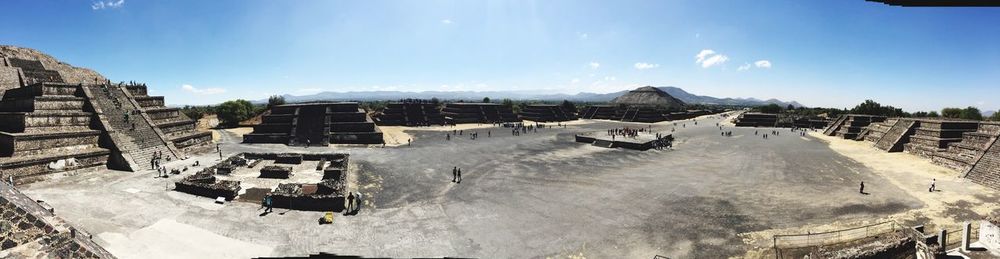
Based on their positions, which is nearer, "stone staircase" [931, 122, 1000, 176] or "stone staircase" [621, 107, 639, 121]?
"stone staircase" [931, 122, 1000, 176]

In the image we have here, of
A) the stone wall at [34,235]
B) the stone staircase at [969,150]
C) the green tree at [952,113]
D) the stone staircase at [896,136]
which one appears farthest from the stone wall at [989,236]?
the green tree at [952,113]

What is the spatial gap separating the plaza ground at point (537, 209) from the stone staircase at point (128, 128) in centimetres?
208

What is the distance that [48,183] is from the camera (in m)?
21.9

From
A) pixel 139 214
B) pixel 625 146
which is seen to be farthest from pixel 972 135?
pixel 139 214

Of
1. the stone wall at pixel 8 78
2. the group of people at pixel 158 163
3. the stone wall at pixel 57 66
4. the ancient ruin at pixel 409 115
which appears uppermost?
the stone wall at pixel 57 66

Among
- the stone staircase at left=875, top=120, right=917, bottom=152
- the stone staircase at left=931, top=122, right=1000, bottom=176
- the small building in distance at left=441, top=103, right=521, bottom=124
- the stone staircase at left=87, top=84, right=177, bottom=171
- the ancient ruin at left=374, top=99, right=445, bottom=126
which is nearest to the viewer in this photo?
the stone staircase at left=87, top=84, right=177, bottom=171

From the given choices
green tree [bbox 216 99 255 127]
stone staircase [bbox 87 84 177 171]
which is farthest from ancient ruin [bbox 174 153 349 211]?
green tree [bbox 216 99 255 127]

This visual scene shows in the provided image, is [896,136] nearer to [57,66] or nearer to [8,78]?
[8,78]

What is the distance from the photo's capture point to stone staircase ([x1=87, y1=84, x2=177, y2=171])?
2737cm

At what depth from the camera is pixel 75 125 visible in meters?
28.6

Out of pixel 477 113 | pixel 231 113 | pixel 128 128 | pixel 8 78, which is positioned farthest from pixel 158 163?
pixel 477 113

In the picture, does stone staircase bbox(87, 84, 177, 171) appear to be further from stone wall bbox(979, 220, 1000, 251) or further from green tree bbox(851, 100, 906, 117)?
green tree bbox(851, 100, 906, 117)

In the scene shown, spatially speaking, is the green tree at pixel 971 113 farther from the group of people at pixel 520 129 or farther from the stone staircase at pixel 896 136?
the group of people at pixel 520 129

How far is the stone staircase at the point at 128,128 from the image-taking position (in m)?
27.4
